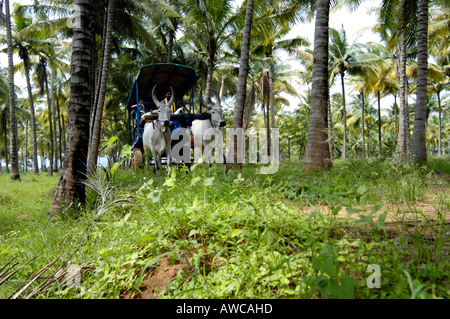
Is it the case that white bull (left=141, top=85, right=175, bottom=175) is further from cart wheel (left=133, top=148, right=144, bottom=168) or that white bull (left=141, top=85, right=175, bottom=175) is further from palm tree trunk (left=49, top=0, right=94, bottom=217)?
palm tree trunk (left=49, top=0, right=94, bottom=217)

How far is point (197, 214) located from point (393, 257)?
173 cm

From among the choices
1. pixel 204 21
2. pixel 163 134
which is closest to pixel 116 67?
pixel 204 21

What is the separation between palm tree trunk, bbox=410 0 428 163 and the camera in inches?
311

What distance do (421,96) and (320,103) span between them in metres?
4.07

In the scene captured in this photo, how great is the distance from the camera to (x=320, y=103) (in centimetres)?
639

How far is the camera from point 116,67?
23547 millimetres

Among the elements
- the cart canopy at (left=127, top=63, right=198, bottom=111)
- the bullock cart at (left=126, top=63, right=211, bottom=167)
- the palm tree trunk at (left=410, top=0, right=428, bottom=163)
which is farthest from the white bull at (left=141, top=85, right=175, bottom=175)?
the palm tree trunk at (left=410, top=0, right=428, bottom=163)

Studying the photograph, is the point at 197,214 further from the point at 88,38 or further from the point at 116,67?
the point at 116,67

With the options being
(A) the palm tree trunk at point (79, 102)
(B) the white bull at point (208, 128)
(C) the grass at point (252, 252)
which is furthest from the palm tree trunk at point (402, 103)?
(A) the palm tree trunk at point (79, 102)

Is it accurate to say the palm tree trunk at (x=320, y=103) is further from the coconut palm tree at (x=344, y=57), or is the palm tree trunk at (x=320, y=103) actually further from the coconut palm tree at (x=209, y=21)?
the coconut palm tree at (x=344, y=57)

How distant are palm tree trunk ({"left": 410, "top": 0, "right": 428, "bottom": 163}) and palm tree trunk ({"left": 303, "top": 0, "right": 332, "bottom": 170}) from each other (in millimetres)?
3502

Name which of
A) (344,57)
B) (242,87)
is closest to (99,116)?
(242,87)

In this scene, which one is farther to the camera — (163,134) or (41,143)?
(41,143)

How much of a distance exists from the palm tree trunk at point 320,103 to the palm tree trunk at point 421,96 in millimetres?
3502
